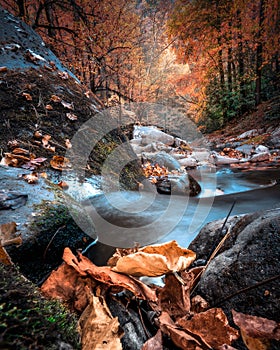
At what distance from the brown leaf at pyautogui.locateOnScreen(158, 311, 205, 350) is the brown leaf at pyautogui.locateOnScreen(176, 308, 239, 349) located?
2cm

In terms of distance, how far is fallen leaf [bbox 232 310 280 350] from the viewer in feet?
2.70

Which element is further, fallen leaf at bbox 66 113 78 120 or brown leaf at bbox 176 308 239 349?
fallen leaf at bbox 66 113 78 120

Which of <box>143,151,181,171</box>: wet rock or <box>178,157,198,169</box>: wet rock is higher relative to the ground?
<box>143,151,181,171</box>: wet rock

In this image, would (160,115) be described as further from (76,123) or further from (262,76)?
(76,123)

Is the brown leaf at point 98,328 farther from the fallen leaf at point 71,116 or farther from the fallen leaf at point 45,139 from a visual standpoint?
the fallen leaf at point 71,116

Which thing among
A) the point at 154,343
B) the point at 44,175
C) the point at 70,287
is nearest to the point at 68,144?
the point at 44,175


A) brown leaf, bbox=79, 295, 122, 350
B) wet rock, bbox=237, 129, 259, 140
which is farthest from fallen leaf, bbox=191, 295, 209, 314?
wet rock, bbox=237, 129, 259, 140

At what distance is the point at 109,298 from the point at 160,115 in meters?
29.1

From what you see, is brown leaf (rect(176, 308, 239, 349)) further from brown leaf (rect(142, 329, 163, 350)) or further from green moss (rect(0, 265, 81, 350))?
green moss (rect(0, 265, 81, 350))

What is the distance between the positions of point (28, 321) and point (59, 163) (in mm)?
2235

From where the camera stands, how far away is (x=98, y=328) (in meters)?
0.79

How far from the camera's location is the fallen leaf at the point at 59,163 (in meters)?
2.52

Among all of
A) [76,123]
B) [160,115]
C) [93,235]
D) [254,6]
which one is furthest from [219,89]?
[93,235]

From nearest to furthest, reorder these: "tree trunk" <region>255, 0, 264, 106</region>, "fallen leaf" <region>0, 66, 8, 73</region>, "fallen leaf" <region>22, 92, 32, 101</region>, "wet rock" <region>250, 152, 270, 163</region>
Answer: "fallen leaf" <region>22, 92, 32, 101</region>
"fallen leaf" <region>0, 66, 8, 73</region>
"wet rock" <region>250, 152, 270, 163</region>
"tree trunk" <region>255, 0, 264, 106</region>
